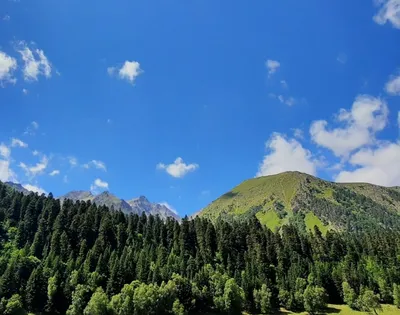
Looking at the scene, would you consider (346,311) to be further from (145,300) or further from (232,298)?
(145,300)

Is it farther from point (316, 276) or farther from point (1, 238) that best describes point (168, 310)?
point (1, 238)

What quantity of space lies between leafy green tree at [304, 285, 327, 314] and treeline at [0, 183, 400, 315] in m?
0.47

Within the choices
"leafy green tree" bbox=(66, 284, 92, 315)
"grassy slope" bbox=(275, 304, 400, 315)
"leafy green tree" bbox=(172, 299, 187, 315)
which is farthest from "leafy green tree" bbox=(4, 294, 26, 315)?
"grassy slope" bbox=(275, 304, 400, 315)

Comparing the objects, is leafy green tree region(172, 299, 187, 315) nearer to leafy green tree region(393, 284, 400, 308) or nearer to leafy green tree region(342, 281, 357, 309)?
leafy green tree region(342, 281, 357, 309)

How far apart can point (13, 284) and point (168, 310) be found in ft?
202

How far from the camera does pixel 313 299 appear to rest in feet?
457

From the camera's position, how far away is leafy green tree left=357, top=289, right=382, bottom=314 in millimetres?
133750

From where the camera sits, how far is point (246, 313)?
463 ft

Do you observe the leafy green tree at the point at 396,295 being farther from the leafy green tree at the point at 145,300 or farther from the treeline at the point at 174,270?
the leafy green tree at the point at 145,300


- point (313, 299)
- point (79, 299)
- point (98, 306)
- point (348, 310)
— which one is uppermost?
point (313, 299)

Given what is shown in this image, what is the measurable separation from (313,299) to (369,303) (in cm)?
2036

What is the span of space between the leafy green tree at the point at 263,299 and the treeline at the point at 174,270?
40cm

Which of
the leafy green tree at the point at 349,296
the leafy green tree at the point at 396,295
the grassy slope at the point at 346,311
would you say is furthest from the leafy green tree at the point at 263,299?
the leafy green tree at the point at 396,295

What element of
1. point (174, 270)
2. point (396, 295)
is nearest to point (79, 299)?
point (174, 270)
